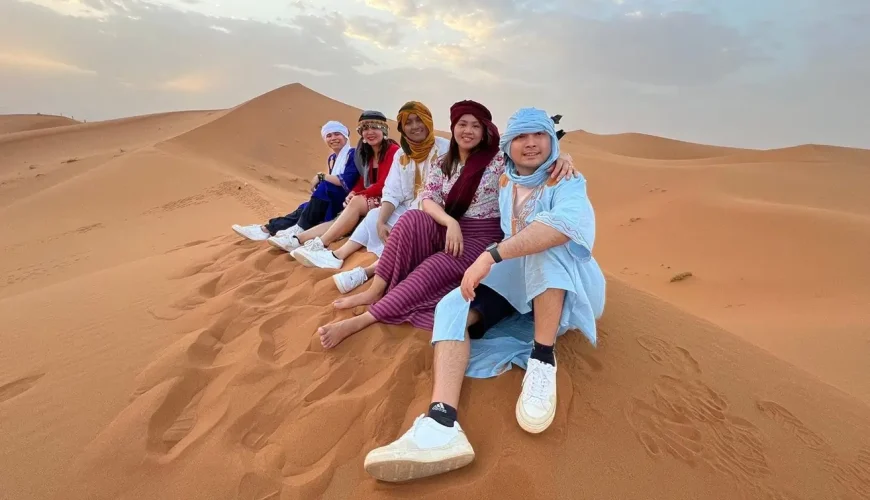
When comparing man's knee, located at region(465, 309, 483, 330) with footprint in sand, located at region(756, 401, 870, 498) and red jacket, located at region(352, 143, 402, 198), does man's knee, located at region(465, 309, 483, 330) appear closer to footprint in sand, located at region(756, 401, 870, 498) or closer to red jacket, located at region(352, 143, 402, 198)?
footprint in sand, located at region(756, 401, 870, 498)

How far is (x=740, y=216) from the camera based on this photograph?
912 cm

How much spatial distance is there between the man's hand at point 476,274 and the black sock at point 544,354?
1.35 ft

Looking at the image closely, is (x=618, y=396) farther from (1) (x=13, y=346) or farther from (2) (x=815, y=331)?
(2) (x=815, y=331)

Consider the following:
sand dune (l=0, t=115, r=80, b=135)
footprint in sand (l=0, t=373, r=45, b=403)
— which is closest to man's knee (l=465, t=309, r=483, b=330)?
footprint in sand (l=0, t=373, r=45, b=403)

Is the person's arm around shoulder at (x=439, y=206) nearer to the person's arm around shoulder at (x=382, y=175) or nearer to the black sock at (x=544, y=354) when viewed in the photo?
the black sock at (x=544, y=354)

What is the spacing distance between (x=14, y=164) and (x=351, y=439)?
60.6ft

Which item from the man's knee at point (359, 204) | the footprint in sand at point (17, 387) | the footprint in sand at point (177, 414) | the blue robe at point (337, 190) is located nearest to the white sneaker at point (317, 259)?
the man's knee at point (359, 204)

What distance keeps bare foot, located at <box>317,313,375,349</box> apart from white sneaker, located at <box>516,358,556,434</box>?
39.5 inches

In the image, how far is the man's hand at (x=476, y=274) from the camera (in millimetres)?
2230

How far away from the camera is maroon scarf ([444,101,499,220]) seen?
Answer: 298 centimetres

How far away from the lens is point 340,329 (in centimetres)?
256

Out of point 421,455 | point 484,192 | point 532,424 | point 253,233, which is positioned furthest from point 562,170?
point 253,233

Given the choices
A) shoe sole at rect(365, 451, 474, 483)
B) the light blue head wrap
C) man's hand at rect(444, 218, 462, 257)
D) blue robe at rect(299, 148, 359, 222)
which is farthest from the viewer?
blue robe at rect(299, 148, 359, 222)

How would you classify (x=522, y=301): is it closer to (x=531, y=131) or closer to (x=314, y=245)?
(x=531, y=131)
